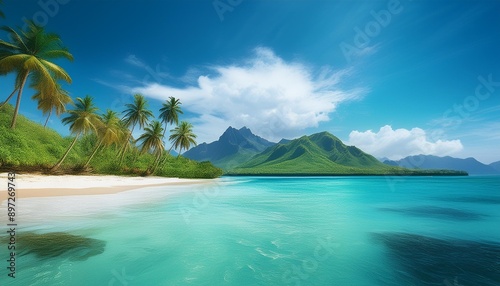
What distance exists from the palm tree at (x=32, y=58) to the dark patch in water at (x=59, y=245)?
69.7ft

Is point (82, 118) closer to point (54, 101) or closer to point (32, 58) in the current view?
point (54, 101)

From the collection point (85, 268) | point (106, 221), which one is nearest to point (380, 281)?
point (85, 268)

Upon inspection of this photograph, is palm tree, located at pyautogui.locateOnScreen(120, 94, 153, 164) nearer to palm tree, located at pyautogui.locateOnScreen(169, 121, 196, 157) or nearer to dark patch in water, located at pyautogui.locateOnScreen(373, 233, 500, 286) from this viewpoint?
palm tree, located at pyautogui.locateOnScreen(169, 121, 196, 157)

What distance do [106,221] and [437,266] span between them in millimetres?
13587

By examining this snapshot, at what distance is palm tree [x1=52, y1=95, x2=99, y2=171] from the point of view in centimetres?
3456

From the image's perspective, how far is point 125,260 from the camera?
697 centimetres

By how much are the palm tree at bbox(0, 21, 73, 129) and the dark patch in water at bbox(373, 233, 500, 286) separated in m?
31.1

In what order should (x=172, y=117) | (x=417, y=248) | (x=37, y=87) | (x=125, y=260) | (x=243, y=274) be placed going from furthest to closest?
(x=172, y=117), (x=37, y=87), (x=417, y=248), (x=125, y=260), (x=243, y=274)

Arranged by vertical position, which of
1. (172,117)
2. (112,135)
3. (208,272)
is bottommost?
(208,272)

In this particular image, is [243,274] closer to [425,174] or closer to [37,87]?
[37,87]

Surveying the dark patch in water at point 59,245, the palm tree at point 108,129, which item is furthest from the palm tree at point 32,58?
the dark patch in water at point 59,245

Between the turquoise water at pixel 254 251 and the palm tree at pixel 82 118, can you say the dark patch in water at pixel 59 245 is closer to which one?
the turquoise water at pixel 254 251

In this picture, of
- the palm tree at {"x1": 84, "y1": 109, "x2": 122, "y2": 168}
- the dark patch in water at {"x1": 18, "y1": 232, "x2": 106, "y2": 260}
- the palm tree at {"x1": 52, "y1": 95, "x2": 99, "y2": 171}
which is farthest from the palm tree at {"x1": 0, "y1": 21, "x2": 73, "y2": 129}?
the dark patch in water at {"x1": 18, "y1": 232, "x2": 106, "y2": 260}

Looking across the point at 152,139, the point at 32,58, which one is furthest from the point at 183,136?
the point at 32,58
